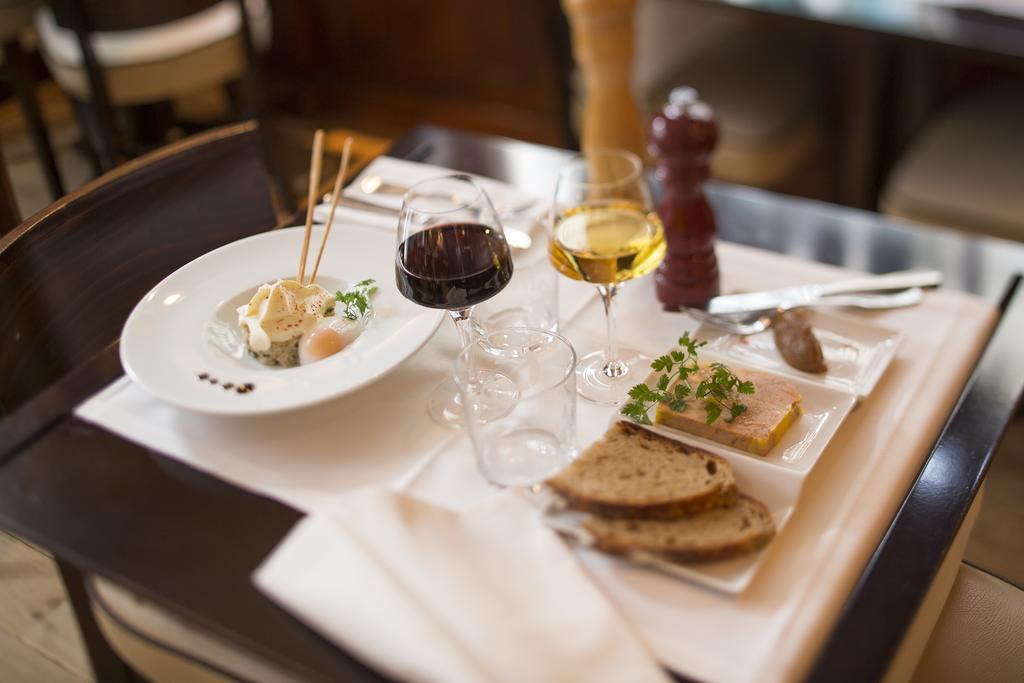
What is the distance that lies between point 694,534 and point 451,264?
1.11 ft

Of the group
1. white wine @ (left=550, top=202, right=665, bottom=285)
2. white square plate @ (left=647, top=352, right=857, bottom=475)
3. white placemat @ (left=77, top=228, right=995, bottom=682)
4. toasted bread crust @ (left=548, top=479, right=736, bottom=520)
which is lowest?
white placemat @ (left=77, top=228, right=995, bottom=682)

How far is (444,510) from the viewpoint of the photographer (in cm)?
90

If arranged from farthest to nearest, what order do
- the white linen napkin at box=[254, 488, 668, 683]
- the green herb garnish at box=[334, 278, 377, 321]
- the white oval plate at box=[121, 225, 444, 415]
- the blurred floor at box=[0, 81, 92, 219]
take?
the blurred floor at box=[0, 81, 92, 219] < the green herb garnish at box=[334, 278, 377, 321] < the white oval plate at box=[121, 225, 444, 415] < the white linen napkin at box=[254, 488, 668, 683]

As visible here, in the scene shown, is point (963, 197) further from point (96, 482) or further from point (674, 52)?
point (96, 482)

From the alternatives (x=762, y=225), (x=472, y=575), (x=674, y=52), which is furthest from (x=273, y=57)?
(x=472, y=575)

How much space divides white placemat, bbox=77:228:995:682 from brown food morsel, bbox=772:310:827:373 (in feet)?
0.22

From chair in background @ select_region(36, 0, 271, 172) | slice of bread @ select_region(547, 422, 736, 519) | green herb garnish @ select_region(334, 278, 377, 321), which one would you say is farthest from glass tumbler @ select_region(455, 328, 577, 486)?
chair in background @ select_region(36, 0, 271, 172)

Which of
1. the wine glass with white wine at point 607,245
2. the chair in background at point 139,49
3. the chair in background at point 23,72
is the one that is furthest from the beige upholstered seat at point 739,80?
the chair in background at point 23,72

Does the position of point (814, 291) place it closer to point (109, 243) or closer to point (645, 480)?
point (645, 480)

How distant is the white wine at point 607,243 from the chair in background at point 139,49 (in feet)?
5.61

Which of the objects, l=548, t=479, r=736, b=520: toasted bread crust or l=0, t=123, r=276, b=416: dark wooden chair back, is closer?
l=548, t=479, r=736, b=520: toasted bread crust

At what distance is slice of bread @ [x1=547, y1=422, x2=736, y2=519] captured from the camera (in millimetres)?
879

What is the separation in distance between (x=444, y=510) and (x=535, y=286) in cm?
31

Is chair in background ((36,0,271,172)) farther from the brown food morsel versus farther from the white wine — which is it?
the brown food morsel
